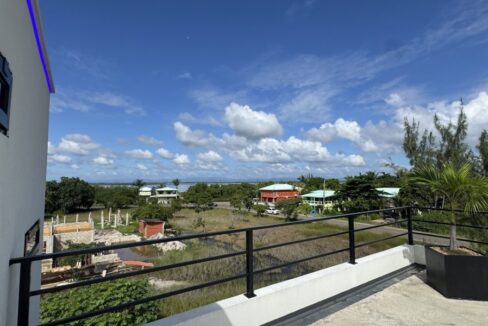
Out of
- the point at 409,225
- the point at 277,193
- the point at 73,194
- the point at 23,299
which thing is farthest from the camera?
the point at 277,193

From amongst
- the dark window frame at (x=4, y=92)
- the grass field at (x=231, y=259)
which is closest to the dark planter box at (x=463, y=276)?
the grass field at (x=231, y=259)

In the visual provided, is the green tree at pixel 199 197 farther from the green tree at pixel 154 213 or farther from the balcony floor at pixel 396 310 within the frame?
the balcony floor at pixel 396 310

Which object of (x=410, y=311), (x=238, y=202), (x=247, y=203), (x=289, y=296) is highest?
(x=289, y=296)

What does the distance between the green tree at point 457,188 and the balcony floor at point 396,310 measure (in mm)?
639

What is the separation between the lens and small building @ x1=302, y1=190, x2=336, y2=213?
3850cm

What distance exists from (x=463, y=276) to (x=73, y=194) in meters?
49.1

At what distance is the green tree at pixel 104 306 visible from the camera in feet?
14.0

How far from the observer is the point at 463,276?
2928mm

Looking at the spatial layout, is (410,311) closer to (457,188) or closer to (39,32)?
(457,188)

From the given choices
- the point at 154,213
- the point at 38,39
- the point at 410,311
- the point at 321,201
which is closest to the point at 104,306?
the point at 38,39

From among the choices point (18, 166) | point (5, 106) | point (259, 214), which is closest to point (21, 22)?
point (5, 106)

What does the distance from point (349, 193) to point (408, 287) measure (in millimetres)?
29034

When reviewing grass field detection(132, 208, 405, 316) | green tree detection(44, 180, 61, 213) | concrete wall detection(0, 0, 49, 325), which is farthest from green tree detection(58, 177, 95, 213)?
concrete wall detection(0, 0, 49, 325)

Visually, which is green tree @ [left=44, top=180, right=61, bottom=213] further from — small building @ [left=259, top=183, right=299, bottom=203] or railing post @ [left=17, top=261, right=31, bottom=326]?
railing post @ [left=17, top=261, right=31, bottom=326]
